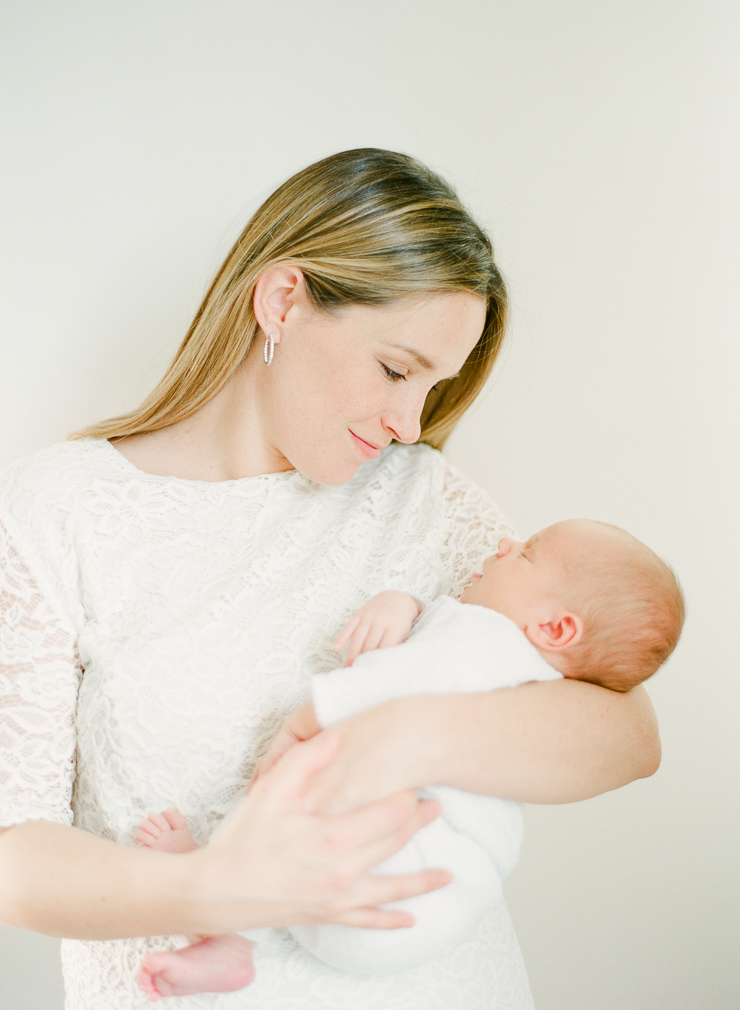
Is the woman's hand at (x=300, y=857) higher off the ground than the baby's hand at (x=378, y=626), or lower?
lower

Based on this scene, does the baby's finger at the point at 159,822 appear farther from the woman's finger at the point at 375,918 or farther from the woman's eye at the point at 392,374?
the woman's eye at the point at 392,374

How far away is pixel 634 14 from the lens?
188cm

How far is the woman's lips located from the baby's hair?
450 mm

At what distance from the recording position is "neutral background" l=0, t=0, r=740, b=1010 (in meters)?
1.87

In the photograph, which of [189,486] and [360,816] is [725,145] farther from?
[360,816]

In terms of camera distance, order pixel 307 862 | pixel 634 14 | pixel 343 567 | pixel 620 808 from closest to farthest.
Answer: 1. pixel 307 862
2. pixel 343 567
3. pixel 634 14
4. pixel 620 808

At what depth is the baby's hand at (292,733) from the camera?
113 cm

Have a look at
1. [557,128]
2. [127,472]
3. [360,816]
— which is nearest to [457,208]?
[557,128]

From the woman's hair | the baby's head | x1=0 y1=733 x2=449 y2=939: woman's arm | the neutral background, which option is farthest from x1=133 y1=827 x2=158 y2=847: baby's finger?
the neutral background

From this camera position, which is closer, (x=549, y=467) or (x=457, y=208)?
(x=457, y=208)

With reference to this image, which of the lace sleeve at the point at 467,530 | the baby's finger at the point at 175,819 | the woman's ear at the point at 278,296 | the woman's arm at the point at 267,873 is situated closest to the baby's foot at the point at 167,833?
the baby's finger at the point at 175,819

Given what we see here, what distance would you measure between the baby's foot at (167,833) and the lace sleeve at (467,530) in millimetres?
642

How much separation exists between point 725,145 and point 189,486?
1549 millimetres

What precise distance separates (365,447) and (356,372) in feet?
0.54
